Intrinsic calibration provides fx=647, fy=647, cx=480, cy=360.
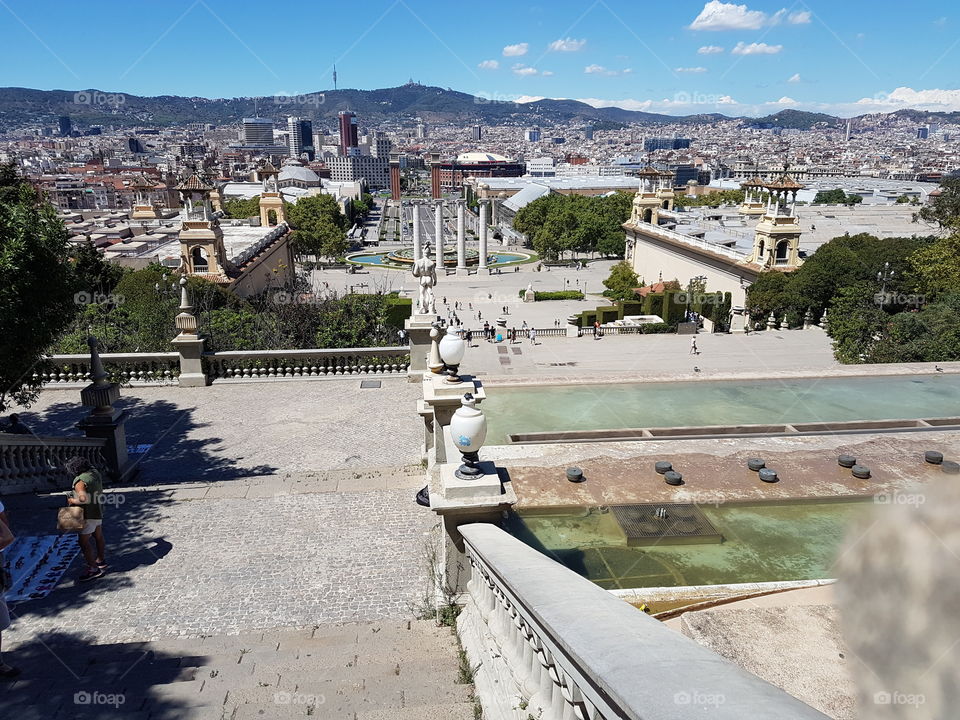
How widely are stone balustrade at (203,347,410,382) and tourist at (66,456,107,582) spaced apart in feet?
34.0

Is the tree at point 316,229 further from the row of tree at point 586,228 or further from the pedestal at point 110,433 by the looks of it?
the pedestal at point 110,433

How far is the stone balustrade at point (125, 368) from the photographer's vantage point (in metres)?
17.5

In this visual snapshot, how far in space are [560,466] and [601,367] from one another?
817 inches

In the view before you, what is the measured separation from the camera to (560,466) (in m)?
8.99

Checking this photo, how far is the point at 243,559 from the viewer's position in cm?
884

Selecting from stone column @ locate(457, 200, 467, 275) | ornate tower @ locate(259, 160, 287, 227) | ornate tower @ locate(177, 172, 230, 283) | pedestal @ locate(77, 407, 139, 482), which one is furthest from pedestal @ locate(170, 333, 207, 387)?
stone column @ locate(457, 200, 467, 275)

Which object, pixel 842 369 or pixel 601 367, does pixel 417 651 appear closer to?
pixel 842 369

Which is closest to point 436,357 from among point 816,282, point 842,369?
point 842,369

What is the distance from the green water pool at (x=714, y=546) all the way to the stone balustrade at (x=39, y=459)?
820cm

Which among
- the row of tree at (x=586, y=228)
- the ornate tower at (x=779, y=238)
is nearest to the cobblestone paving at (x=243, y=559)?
the ornate tower at (x=779, y=238)

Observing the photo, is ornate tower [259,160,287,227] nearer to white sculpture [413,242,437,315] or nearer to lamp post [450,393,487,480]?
white sculpture [413,242,437,315]

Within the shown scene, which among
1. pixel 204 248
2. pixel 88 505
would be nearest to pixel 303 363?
pixel 88 505

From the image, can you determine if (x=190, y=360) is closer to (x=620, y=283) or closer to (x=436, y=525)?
(x=436, y=525)

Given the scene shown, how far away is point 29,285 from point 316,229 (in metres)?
66.6
